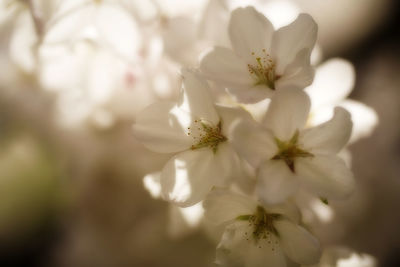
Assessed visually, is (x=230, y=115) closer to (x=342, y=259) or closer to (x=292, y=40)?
(x=292, y=40)

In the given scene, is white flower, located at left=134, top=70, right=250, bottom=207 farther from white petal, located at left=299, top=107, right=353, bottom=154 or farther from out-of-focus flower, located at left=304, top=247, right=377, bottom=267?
out-of-focus flower, located at left=304, top=247, right=377, bottom=267

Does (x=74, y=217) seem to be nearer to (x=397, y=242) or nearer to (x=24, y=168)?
(x=24, y=168)

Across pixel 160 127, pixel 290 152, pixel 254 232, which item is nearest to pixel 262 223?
pixel 254 232

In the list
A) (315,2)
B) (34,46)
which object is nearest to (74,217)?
(34,46)

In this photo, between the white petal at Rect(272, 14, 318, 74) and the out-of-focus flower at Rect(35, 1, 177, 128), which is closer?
the white petal at Rect(272, 14, 318, 74)

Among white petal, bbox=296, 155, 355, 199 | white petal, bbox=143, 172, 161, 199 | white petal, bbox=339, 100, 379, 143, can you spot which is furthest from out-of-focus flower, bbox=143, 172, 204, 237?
white petal, bbox=339, 100, 379, 143

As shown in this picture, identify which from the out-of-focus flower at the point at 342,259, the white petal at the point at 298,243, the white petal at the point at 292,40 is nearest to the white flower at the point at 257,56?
the white petal at the point at 292,40
